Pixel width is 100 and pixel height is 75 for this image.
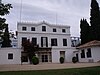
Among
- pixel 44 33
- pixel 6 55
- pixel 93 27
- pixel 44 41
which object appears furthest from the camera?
pixel 44 33

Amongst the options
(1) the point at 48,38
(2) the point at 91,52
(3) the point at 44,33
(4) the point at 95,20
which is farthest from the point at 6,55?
(4) the point at 95,20

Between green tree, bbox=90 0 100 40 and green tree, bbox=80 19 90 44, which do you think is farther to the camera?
green tree, bbox=80 19 90 44

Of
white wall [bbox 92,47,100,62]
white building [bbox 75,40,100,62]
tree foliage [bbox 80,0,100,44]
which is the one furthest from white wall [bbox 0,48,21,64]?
tree foliage [bbox 80,0,100,44]

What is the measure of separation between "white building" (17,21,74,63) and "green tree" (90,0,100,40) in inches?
250

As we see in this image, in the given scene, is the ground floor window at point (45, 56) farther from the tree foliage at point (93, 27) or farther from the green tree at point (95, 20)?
the green tree at point (95, 20)

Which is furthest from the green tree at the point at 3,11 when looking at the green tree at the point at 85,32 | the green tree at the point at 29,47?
the green tree at the point at 85,32

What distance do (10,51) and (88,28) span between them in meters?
19.4

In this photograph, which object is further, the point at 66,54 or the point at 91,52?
the point at 66,54

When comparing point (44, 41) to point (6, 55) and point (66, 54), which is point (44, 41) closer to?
point (66, 54)

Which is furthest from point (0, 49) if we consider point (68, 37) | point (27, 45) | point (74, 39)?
point (74, 39)

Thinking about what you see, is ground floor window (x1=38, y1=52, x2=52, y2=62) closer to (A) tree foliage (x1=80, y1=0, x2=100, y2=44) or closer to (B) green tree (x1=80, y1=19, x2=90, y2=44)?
(B) green tree (x1=80, y1=19, x2=90, y2=44)

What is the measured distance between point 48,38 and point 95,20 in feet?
37.2

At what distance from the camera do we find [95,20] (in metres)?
42.6

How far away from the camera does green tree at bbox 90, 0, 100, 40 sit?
1652 inches
